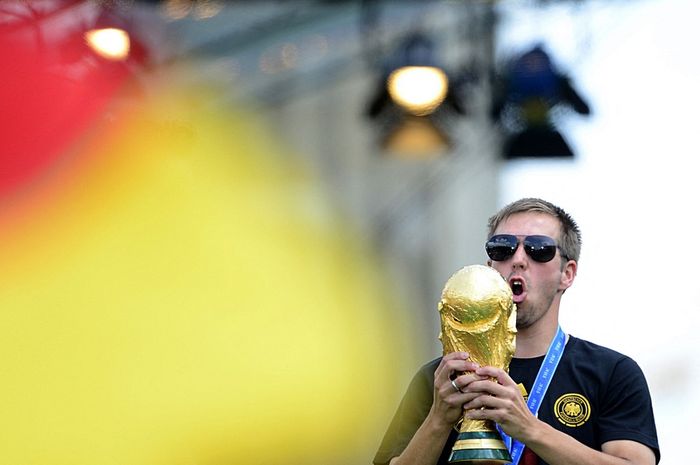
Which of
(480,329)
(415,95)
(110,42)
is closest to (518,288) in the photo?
(480,329)

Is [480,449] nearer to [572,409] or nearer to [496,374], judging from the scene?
[496,374]

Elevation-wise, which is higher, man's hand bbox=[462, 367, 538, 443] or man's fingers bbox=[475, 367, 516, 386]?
man's fingers bbox=[475, 367, 516, 386]

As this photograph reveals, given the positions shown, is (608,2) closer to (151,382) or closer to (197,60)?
(197,60)

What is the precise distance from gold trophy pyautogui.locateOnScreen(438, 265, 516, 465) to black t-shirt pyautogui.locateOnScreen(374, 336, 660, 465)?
0.21 m

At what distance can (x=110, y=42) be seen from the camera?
6.97m

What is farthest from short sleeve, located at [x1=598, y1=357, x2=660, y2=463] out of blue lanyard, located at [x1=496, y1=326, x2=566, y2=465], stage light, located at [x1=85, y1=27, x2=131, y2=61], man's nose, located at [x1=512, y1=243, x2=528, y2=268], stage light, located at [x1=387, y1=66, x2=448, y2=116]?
stage light, located at [x1=387, y1=66, x2=448, y2=116]

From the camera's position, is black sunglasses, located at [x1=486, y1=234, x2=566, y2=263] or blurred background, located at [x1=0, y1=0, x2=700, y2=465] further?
blurred background, located at [x1=0, y1=0, x2=700, y2=465]

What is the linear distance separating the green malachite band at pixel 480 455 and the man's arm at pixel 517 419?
0.19 ft

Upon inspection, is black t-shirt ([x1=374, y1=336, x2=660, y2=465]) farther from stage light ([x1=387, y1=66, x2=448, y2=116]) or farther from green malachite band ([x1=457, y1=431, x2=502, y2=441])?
stage light ([x1=387, y1=66, x2=448, y2=116])

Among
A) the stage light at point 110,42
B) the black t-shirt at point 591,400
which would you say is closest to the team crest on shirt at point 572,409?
the black t-shirt at point 591,400

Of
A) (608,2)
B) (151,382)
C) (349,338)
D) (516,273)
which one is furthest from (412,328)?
(516,273)

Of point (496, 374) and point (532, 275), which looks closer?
point (496, 374)

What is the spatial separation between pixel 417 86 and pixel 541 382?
451 centimetres

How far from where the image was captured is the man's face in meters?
3.36
